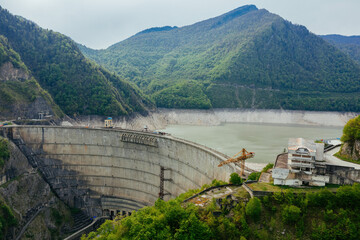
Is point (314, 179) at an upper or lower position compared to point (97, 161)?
upper

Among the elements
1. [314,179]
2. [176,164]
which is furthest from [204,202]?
[176,164]

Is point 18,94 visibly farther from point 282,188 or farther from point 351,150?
point 351,150

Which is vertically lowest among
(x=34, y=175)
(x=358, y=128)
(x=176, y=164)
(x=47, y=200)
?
(x=47, y=200)

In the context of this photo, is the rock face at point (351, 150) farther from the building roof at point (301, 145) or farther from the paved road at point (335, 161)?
the building roof at point (301, 145)

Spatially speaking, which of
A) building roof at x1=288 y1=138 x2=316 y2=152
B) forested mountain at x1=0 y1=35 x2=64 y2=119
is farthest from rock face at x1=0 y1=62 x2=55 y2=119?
building roof at x1=288 y1=138 x2=316 y2=152

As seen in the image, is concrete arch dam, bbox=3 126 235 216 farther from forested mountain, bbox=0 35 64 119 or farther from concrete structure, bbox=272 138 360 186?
concrete structure, bbox=272 138 360 186

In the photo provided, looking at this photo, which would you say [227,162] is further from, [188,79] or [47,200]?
[188,79]
